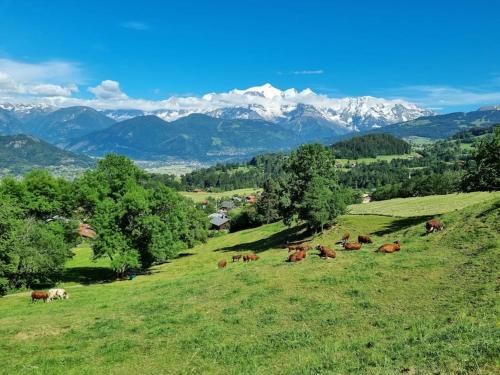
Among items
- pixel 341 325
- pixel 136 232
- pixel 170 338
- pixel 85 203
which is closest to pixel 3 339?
pixel 170 338

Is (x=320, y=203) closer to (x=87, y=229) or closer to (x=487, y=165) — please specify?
(x=487, y=165)

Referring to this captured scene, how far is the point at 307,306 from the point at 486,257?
42.3ft

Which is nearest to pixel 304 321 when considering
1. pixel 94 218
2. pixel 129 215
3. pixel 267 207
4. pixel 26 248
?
pixel 129 215

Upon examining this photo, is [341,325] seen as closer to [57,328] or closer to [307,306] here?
[307,306]

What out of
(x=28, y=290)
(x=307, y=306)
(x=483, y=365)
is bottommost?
(x=28, y=290)

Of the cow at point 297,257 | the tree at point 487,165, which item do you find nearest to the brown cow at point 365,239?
the cow at point 297,257

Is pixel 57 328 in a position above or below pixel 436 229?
below

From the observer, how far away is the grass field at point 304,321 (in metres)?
17.2

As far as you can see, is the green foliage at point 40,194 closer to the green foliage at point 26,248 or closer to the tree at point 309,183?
the green foliage at point 26,248

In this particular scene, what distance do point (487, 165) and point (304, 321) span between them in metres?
42.7

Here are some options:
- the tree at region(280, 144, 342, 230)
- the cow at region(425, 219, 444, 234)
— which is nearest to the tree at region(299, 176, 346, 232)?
the tree at region(280, 144, 342, 230)

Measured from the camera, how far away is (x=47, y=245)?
179 feet

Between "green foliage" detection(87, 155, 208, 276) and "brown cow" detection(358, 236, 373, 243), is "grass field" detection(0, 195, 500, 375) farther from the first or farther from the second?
"green foliage" detection(87, 155, 208, 276)

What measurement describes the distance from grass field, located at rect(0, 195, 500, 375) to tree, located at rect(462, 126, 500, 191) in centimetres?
1692
